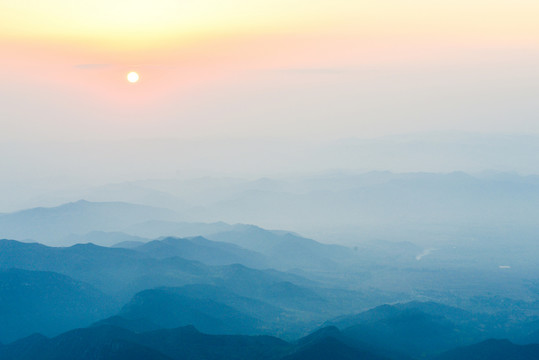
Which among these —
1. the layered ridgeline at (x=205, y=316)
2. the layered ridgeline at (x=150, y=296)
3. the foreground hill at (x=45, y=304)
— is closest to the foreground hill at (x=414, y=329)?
the layered ridgeline at (x=205, y=316)

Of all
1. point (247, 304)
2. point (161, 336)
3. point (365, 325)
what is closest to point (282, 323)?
point (247, 304)

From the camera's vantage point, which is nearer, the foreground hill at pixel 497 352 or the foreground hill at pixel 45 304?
the foreground hill at pixel 497 352

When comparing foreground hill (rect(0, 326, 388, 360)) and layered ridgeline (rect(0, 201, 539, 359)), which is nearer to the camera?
foreground hill (rect(0, 326, 388, 360))

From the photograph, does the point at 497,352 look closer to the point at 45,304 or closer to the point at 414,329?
the point at 414,329

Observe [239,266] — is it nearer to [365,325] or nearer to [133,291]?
[133,291]

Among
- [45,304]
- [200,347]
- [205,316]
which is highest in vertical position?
[45,304]

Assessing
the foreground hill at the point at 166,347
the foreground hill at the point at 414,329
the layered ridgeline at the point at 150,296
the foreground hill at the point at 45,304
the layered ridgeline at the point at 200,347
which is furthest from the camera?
the layered ridgeline at the point at 150,296

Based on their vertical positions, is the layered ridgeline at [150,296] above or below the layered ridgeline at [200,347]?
above

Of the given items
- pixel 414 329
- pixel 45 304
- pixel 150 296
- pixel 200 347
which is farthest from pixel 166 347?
pixel 414 329

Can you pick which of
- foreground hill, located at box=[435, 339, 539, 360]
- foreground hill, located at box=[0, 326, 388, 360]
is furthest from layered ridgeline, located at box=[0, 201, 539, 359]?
foreground hill, located at box=[435, 339, 539, 360]

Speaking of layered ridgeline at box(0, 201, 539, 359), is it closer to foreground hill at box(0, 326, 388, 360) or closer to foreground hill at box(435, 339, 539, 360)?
foreground hill at box(0, 326, 388, 360)

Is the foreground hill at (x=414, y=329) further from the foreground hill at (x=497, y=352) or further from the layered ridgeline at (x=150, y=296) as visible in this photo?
the layered ridgeline at (x=150, y=296)
